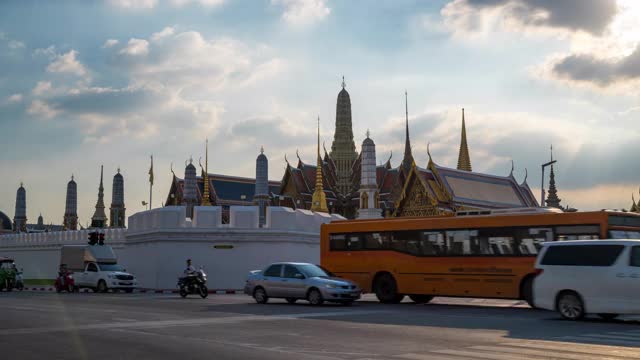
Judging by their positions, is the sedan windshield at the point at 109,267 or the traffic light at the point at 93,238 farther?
the traffic light at the point at 93,238

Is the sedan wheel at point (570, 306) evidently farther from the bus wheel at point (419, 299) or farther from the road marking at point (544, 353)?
the bus wheel at point (419, 299)

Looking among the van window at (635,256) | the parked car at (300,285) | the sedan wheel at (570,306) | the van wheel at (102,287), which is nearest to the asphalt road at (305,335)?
the sedan wheel at (570,306)

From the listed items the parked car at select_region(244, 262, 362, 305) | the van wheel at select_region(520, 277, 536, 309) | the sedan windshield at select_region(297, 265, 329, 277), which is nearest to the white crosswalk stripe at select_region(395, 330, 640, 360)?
the van wheel at select_region(520, 277, 536, 309)

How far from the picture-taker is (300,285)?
2525 centimetres

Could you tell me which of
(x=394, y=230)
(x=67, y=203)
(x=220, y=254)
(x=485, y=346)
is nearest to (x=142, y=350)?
(x=485, y=346)

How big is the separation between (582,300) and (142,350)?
35.1 feet

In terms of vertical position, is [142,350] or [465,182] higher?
[465,182]

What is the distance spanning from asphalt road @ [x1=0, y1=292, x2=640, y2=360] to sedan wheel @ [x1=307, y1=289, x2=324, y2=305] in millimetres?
2743

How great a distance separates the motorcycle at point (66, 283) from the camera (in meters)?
39.3

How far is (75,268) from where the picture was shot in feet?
140

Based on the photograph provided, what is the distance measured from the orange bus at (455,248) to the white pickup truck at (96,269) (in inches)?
466

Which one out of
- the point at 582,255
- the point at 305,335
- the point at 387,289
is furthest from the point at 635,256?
the point at 387,289

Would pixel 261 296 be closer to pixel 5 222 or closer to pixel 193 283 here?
pixel 193 283

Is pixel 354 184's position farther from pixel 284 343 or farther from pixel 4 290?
pixel 284 343
